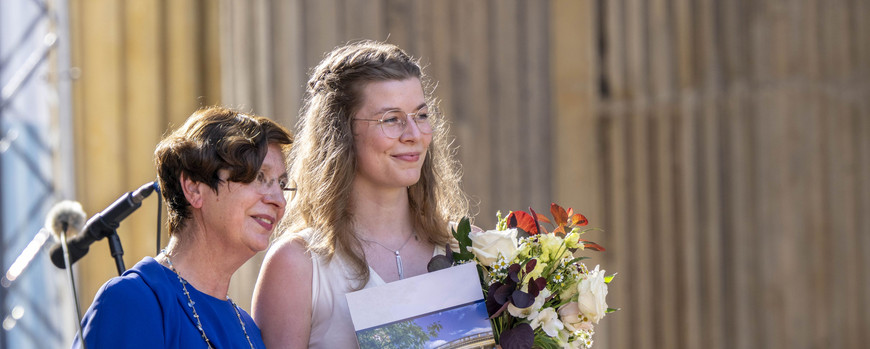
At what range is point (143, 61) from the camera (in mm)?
3984

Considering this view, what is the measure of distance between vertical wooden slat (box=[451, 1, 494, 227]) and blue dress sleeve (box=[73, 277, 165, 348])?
8.51ft

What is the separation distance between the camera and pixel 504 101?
13.9 feet

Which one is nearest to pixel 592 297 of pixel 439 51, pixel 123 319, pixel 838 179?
pixel 123 319

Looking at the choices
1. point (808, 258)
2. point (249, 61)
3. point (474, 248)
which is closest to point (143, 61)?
point (249, 61)

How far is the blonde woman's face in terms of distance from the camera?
2.21 m

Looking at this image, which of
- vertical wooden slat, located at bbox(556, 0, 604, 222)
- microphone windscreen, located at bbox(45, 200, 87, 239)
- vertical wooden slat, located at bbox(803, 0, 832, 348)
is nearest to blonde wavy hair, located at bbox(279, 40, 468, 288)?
microphone windscreen, located at bbox(45, 200, 87, 239)

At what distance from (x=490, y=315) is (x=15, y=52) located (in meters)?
2.60

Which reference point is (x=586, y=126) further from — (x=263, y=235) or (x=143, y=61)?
(x=263, y=235)

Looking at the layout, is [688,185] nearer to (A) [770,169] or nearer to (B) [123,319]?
(A) [770,169]

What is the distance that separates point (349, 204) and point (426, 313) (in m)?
0.43

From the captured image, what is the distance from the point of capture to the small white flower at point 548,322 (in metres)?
2.06

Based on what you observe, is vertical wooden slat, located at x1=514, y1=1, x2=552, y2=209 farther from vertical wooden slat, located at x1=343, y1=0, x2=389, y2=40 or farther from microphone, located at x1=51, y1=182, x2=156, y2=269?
microphone, located at x1=51, y1=182, x2=156, y2=269

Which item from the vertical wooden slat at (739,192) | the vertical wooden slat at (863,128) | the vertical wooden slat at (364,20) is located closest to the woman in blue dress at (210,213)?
the vertical wooden slat at (364,20)

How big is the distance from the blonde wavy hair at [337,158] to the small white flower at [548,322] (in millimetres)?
398
